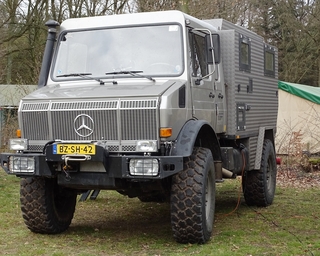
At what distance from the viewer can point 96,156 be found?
20.8 ft

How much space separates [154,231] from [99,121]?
2.03 metres

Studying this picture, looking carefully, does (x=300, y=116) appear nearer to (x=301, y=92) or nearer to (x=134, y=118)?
(x=301, y=92)

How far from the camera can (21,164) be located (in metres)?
6.71

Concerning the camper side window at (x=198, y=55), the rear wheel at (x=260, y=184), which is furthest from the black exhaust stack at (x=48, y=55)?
the rear wheel at (x=260, y=184)

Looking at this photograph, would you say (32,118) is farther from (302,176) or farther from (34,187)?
(302,176)

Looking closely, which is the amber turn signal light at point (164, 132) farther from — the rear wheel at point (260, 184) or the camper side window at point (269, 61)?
the camper side window at point (269, 61)

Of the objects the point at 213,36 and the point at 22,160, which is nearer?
the point at 22,160

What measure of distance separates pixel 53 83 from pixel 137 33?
125 centimetres

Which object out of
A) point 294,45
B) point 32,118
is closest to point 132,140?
point 32,118

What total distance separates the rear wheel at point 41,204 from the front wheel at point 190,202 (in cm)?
164

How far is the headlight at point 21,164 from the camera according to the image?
262 inches

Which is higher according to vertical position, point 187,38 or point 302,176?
point 187,38

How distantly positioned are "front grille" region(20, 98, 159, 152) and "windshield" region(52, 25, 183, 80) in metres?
0.81

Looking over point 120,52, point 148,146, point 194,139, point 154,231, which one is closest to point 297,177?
point 154,231
